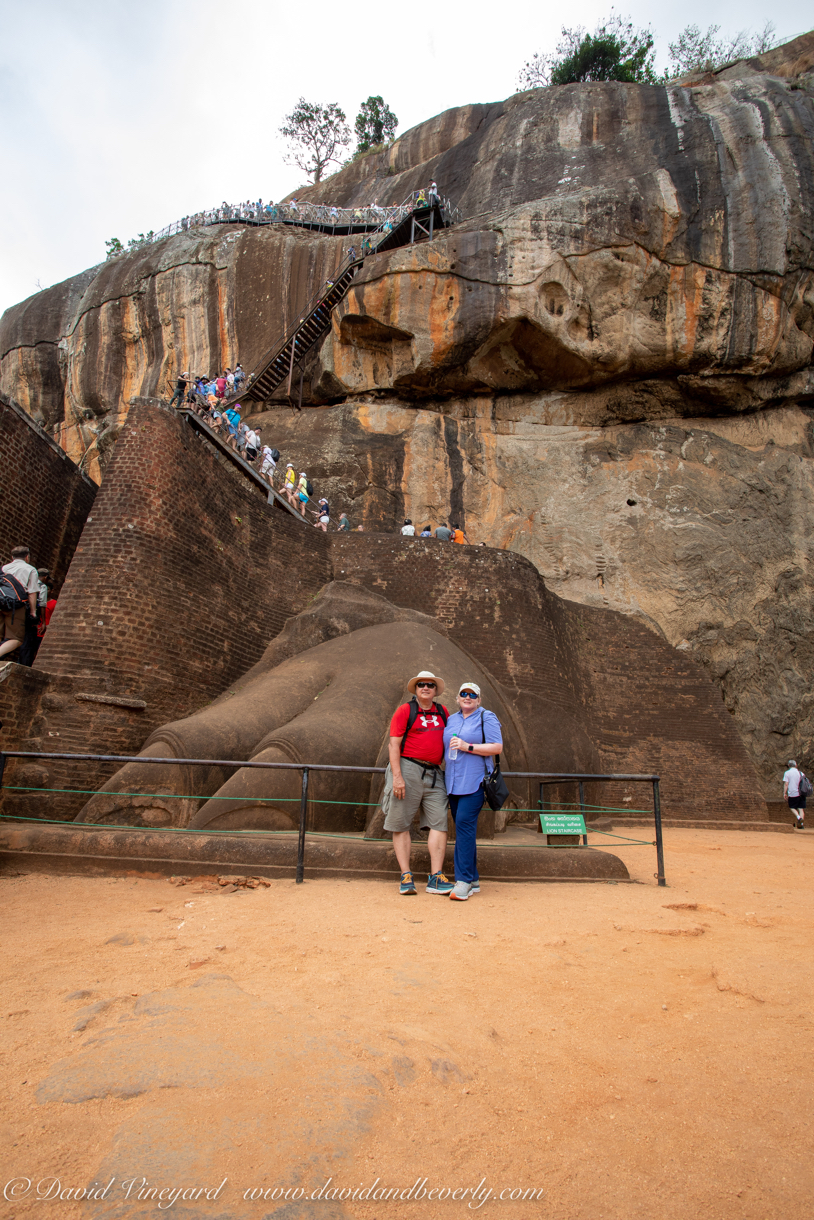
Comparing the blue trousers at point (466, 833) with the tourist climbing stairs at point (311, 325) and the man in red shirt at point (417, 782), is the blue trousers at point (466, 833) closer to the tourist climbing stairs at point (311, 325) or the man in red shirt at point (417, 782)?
the man in red shirt at point (417, 782)

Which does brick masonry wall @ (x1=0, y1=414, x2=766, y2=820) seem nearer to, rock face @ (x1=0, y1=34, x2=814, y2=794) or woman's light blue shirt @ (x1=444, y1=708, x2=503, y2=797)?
rock face @ (x1=0, y1=34, x2=814, y2=794)

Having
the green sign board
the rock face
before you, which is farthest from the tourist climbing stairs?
the green sign board

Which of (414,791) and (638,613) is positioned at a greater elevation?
(638,613)

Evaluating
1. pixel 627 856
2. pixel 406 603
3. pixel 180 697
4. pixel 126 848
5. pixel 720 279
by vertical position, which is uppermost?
pixel 720 279

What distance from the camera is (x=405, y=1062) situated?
228cm

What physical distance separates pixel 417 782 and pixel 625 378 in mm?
19145

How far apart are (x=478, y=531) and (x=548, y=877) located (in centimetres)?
1582

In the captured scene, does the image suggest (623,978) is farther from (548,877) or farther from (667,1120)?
(548,877)

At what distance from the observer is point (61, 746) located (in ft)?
26.0

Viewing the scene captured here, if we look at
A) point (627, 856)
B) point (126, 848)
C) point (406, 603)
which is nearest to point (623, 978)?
point (126, 848)

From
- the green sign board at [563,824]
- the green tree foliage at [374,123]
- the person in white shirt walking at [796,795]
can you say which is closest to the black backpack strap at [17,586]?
the green sign board at [563,824]

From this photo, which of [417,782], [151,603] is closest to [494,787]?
[417,782]

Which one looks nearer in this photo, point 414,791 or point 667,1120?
point 667,1120

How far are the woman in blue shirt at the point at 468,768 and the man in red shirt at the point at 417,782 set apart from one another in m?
0.10
